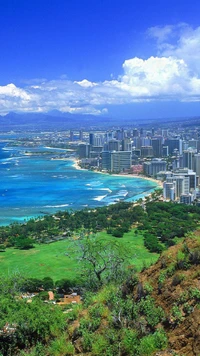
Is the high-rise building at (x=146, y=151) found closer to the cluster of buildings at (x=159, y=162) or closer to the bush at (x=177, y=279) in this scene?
the cluster of buildings at (x=159, y=162)

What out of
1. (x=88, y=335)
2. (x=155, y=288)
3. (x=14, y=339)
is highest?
(x=155, y=288)

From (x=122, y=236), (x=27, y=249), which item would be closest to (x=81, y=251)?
(x=27, y=249)

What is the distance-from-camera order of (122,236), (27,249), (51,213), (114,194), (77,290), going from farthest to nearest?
(114,194)
(51,213)
(122,236)
(27,249)
(77,290)

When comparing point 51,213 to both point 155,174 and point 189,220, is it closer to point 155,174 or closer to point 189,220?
point 189,220

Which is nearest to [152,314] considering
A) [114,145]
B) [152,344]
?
Answer: [152,344]

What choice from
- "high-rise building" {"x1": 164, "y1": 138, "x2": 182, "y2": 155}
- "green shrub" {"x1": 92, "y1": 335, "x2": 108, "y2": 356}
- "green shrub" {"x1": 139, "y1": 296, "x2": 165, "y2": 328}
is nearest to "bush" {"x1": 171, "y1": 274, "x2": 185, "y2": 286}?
"green shrub" {"x1": 139, "y1": 296, "x2": 165, "y2": 328}

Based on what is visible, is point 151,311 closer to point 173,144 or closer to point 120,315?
point 120,315

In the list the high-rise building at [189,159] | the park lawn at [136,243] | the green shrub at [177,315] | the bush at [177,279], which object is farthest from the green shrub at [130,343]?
the high-rise building at [189,159]
